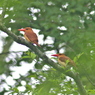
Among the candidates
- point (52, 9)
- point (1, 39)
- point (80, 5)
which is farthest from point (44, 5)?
point (1, 39)

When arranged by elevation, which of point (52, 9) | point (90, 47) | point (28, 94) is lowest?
point (28, 94)

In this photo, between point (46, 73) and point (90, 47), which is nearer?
point (90, 47)

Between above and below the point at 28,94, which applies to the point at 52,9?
above

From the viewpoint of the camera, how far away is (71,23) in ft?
22.7

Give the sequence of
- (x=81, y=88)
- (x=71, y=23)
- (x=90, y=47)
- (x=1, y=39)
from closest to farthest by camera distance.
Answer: (x=90, y=47) < (x=81, y=88) < (x=71, y=23) < (x=1, y=39)

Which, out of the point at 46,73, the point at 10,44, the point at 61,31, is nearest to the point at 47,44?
the point at 61,31

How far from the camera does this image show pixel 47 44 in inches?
311

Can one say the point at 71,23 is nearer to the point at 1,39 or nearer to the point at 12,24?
the point at 12,24

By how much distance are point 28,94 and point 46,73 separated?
0.24 meters

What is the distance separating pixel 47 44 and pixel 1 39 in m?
0.96

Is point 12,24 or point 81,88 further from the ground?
point 12,24

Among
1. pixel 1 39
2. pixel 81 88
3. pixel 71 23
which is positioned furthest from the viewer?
pixel 1 39

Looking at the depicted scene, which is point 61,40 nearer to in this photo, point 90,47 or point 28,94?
point 28,94

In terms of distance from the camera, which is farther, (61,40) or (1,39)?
(1,39)
